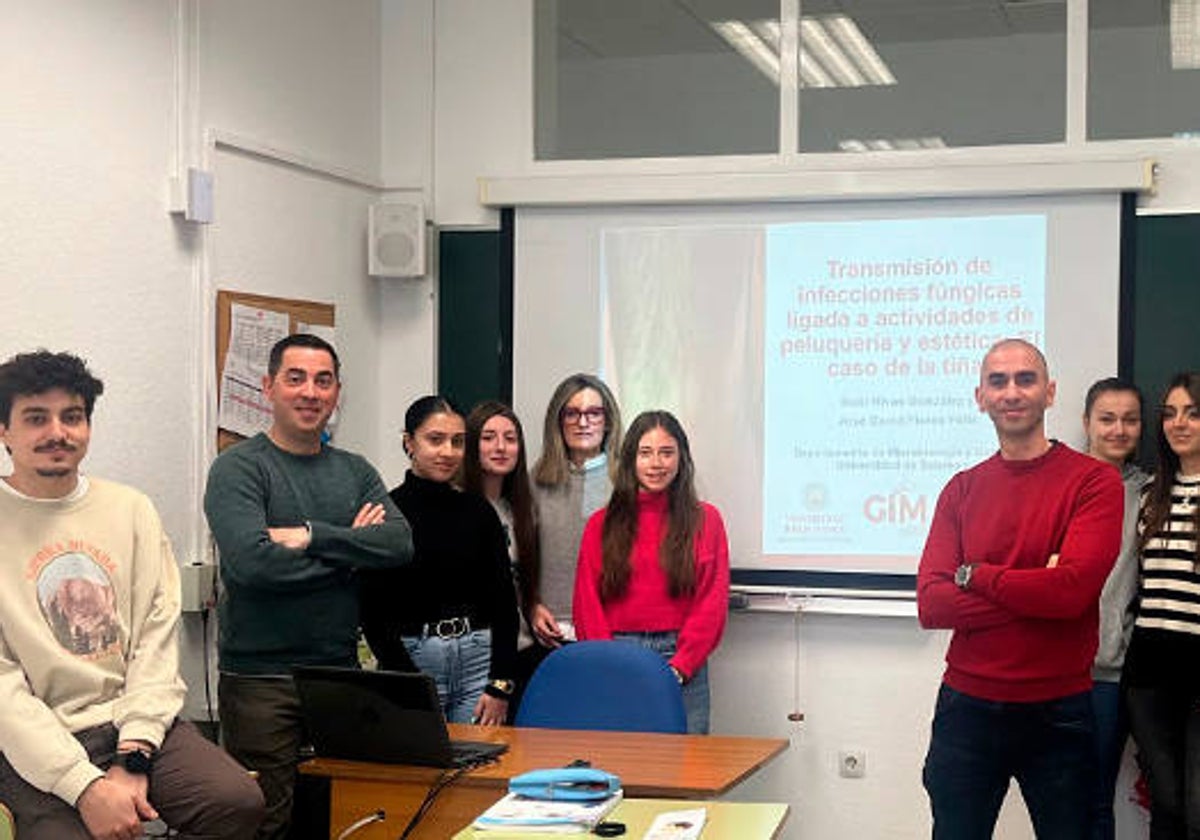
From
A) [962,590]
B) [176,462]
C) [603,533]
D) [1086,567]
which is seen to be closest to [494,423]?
[603,533]

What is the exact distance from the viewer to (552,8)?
577 centimetres

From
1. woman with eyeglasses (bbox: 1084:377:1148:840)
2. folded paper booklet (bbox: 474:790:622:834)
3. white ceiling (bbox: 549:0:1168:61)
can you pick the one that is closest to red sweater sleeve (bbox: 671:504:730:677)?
woman with eyeglasses (bbox: 1084:377:1148:840)

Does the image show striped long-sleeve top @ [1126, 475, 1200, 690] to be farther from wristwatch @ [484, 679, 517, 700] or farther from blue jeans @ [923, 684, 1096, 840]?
wristwatch @ [484, 679, 517, 700]

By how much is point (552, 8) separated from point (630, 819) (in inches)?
146

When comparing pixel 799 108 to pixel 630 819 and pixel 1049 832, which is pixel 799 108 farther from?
pixel 630 819

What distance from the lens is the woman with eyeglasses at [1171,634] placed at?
164 inches

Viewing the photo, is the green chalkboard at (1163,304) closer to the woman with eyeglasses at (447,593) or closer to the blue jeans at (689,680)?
the blue jeans at (689,680)

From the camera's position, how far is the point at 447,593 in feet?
14.3

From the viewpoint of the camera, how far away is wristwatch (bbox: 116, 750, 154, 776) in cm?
331

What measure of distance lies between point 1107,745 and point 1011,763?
891mm

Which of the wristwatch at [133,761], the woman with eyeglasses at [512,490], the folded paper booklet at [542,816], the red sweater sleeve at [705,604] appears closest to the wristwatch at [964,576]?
the red sweater sleeve at [705,604]

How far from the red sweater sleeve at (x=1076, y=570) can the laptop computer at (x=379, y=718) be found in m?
1.34

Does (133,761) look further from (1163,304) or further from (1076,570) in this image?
(1163,304)

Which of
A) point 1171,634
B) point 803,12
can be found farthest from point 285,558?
point 803,12
